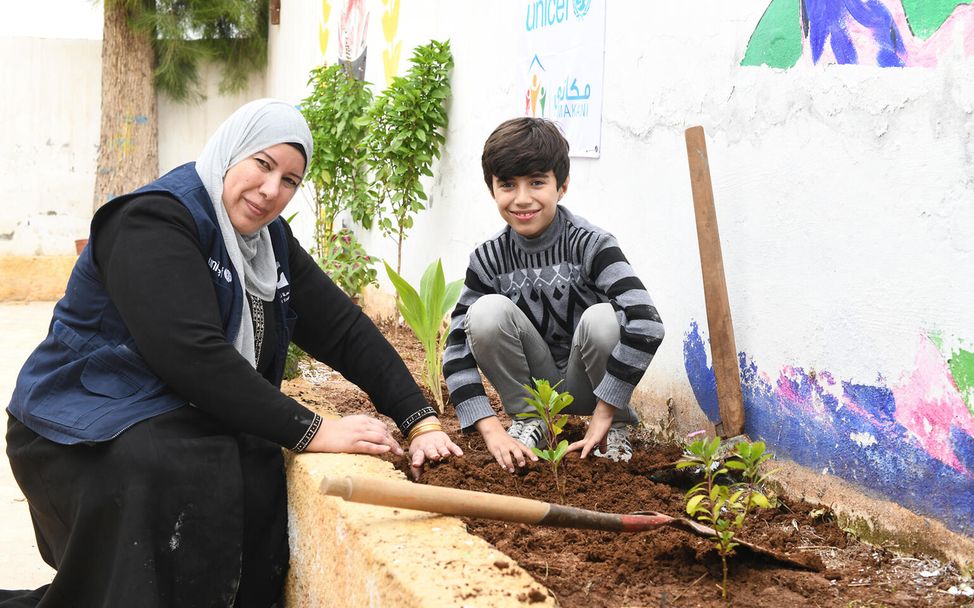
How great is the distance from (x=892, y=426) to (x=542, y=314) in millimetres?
1068

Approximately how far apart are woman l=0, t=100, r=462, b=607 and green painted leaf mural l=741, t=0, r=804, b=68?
1.26 meters

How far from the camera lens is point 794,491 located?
2.43m

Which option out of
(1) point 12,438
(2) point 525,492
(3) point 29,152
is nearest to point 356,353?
(2) point 525,492

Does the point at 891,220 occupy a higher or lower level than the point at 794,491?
higher

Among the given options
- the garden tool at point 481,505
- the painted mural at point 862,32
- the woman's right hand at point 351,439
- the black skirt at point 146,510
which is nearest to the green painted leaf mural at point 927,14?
the painted mural at point 862,32

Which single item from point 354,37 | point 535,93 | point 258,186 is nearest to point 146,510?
point 258,186

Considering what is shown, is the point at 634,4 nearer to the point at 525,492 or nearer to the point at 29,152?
the point at 525,492

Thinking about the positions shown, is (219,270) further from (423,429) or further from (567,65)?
(567,65)

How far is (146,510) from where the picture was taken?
7.35 feet

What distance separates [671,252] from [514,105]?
1583mm

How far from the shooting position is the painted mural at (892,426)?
194 cm

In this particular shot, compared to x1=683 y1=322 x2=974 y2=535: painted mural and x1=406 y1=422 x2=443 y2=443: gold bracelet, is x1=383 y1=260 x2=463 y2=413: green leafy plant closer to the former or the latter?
x1=406 y1=422 x2=443 y2=443: gold bracelet

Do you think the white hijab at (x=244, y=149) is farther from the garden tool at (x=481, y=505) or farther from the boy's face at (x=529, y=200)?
the garden tool at (x=481, y=505)

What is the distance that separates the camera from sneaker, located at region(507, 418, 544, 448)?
270cm
